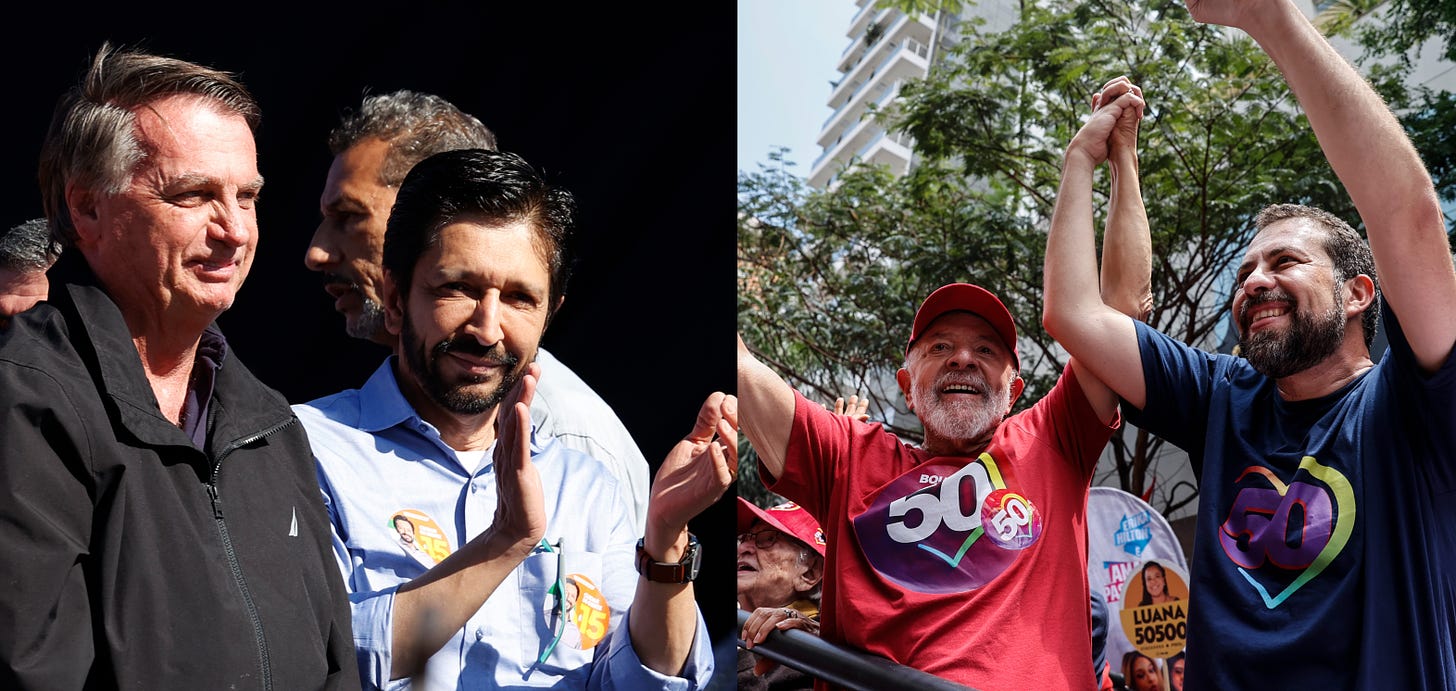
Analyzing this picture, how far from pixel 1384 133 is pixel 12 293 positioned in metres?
2.10

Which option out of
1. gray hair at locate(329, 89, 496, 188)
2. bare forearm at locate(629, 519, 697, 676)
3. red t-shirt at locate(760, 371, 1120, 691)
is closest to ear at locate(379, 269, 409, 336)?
gray hair at locate(329, 89, 496, 188)

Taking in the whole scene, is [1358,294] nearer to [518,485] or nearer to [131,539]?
[518,485]

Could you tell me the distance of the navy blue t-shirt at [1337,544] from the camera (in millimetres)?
2070

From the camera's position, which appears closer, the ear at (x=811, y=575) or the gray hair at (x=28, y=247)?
the gray hair at (x=28, y=247)

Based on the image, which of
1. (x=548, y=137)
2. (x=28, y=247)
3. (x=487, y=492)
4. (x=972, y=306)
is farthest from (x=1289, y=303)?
(x=28, y=247)

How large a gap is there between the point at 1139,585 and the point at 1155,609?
96mm

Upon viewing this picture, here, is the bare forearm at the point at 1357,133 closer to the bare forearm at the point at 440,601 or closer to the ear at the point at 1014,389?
the ear at the point at 1014,389

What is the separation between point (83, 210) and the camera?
171 cm

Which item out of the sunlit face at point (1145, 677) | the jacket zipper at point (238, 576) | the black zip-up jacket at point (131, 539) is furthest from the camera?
the sunlit face at point (1145, 677)

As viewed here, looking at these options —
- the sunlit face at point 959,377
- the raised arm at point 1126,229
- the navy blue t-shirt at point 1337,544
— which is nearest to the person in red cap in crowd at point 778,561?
the sunlit face at point 959,377

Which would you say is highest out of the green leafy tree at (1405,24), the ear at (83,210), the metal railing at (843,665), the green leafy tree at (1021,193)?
the green leafy tree at (1405,24)

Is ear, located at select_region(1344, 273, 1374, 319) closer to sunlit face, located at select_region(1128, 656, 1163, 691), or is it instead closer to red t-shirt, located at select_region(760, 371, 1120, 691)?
red t-shirt, located at select_region(760, 371, 1120, 691)

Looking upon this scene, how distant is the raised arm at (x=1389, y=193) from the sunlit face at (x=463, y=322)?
1.34m

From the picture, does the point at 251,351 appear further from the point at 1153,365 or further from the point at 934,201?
the point at 934,201
